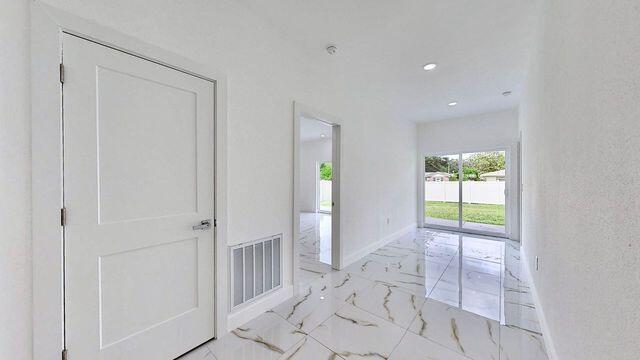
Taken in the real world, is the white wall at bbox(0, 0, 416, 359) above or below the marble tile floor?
above

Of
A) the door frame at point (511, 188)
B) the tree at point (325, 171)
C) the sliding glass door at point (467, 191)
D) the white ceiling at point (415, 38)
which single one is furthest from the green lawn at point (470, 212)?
the tree at point (325, 171)

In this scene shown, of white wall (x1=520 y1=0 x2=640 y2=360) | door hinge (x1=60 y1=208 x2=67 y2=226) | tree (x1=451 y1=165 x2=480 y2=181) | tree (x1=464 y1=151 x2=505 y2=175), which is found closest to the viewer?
white wall (x1=520 y1=0 x2=640 y2=360)

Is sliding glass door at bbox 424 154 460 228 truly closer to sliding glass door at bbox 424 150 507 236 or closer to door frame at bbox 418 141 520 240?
sliding glass door at bbox 424 150 507 236

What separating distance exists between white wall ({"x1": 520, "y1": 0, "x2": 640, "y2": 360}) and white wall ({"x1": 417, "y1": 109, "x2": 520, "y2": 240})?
3.82 metres

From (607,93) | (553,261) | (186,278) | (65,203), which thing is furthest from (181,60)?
(553,261)

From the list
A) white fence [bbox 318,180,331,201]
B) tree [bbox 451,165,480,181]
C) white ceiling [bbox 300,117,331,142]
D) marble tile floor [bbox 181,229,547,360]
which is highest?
white ceiling [bbox 300,117,331,142]

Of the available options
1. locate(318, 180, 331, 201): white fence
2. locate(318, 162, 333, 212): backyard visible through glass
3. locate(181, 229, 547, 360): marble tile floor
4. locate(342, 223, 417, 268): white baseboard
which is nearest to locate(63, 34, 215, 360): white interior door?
locate(181, 229, 547, 360): marble tile floor

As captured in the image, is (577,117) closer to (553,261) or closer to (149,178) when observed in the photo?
(553,261)

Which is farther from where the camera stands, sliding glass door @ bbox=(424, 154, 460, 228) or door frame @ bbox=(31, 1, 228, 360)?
sliding glass door @ bbox=(424, 154, 460, 228)

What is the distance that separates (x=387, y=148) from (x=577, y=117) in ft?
11.4

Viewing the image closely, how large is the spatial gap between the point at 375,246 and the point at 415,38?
315 centimetres

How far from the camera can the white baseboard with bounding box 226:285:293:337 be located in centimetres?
193

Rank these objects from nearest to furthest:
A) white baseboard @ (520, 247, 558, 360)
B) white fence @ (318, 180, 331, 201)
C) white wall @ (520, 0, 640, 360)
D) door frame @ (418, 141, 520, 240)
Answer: white wall @ (520, 0, 640, 360) → white baseboard @ (520, 247, 558, 360) → door frame @ (418, 141, 520, 240) → white fence @ (318, 180, 331, 201)

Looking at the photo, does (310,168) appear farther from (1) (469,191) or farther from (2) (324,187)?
(1) (469,191)
